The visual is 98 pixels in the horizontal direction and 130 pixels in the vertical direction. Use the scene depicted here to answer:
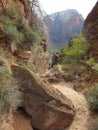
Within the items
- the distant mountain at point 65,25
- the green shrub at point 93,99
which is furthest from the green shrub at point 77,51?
the distant mountain at point 65,25

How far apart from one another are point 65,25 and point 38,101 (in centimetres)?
7199

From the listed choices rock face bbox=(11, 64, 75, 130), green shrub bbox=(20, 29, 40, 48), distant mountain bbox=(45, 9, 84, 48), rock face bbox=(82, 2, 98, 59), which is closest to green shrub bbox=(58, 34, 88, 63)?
rock face bbox=(82, 2, 98, 59)

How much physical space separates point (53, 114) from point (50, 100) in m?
0.57

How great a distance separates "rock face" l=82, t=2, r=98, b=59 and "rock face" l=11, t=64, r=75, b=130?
461 inches

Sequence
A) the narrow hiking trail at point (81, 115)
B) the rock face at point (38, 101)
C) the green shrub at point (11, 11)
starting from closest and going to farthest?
the rock face at point (38, 101), the narrow hiking trail at point (81, 115), the green shrub at point (11, 11)

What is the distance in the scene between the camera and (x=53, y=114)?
10.5 meters

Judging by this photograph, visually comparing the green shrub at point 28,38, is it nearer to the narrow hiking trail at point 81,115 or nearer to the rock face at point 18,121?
the narrow hiking trail at point 81,115

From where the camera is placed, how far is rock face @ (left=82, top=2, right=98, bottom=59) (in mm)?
22527

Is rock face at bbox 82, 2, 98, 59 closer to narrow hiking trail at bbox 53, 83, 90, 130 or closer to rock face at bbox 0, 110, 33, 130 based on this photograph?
narrow hiking trail at bbox 53, 83, 90, 130

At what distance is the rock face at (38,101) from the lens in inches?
404

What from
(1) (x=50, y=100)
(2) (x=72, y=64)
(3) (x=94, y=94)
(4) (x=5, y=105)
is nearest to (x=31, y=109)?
(1) (x=50, y=100)

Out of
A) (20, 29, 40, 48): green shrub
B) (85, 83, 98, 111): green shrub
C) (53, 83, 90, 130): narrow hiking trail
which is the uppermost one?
(20, 29, 40, 48): green shrub

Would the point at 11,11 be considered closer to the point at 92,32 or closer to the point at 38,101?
the point at 38,101

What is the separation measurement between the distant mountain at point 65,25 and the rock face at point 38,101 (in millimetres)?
65723
